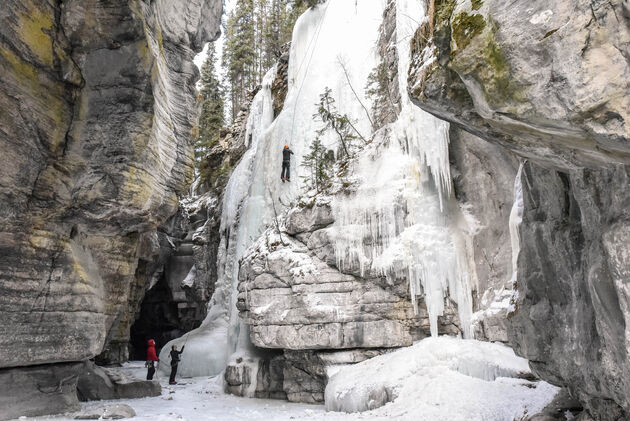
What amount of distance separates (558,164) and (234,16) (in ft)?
90.8

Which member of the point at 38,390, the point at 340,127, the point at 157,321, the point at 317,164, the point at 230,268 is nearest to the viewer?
the point at 38,390

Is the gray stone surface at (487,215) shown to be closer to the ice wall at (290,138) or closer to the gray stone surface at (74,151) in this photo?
the ice wall at (290,138)

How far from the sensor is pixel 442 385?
6777mm

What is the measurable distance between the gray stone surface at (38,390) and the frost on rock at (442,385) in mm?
4780

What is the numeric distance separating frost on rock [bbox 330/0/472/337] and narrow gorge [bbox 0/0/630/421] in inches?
1.6

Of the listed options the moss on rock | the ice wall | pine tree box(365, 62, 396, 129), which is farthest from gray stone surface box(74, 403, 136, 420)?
pine tree box(365, 62, 396, 129)

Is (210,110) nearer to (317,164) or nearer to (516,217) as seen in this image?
(317,164)

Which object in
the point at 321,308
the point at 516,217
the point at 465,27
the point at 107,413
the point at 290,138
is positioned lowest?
the point at 107,413

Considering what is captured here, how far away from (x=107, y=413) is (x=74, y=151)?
4.49m

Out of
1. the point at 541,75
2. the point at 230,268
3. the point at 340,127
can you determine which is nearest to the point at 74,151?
the point at 340,127

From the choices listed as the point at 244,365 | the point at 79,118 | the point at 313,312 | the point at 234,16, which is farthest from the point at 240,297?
the point at 234,16

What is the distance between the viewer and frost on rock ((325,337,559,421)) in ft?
18.7

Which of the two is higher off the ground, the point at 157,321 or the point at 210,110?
the point at 210,110

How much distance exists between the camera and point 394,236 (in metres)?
9.47
